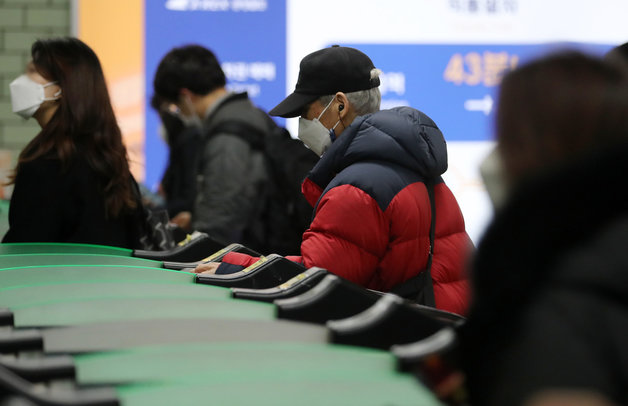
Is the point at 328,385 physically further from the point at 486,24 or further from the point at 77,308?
the point at 486,24

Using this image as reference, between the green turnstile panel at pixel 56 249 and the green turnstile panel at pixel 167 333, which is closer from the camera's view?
the green turnstile panel at pixel 167 333

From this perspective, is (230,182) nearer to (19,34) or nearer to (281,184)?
(281,184)

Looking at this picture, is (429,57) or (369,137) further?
(429,57)

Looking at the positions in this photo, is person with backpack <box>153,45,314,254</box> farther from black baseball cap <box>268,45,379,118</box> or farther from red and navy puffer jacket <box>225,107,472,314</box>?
red and navy puffer jacket <box>225,107,472,314</box>

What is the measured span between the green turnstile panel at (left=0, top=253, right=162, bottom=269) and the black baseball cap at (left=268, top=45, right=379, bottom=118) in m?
0.69

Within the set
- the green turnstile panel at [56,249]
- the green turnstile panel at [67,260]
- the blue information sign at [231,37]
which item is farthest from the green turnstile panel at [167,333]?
the blue information sign at [231,37]

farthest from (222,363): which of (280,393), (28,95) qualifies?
(28,95)

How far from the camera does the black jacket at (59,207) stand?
8.64ft

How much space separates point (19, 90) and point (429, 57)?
12.5 feet

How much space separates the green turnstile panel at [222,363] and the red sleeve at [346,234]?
37.2 inches

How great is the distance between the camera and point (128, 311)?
153 centimetres

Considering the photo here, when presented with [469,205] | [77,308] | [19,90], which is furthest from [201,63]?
[77,308]

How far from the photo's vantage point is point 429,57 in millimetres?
6234

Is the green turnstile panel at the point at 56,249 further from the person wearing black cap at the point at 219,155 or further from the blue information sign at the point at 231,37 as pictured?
the blue information sign at the point at 231,37
